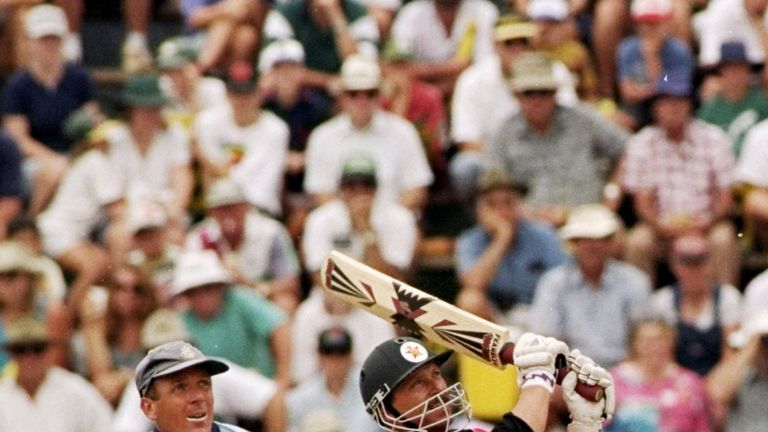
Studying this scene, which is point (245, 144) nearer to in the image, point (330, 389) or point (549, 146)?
point (549, 146)

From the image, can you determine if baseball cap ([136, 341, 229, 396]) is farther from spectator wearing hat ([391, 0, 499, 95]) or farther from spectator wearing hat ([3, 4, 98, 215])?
spectator wearing hat ([391, 0, 499, 95])

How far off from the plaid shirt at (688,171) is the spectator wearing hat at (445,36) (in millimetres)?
2009

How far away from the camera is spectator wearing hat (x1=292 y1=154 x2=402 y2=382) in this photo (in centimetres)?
1123

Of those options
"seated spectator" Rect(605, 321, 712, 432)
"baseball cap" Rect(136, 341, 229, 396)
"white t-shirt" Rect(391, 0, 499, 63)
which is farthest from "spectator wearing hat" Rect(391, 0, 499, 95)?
"baseball cap" Rect(136, 341, 229, 396)

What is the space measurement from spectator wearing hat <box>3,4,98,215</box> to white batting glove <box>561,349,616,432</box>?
277 inches

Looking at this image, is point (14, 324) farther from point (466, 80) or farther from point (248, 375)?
point (466, 80)

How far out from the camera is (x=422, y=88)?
13.3 m

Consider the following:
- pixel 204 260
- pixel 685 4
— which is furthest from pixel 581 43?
pixel 204 260

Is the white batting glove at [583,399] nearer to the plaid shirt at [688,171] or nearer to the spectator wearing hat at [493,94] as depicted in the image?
the plaid shirt at [688,171]

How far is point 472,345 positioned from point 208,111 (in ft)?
20.5

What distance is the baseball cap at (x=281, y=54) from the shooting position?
43.4 ft

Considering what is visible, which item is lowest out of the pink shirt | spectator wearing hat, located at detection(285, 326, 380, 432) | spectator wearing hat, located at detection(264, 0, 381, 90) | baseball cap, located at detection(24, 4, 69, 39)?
the pink shirt

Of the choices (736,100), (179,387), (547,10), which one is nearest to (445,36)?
(547,10)

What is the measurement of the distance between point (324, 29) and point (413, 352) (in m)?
7.05
